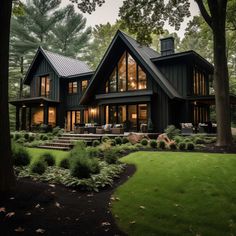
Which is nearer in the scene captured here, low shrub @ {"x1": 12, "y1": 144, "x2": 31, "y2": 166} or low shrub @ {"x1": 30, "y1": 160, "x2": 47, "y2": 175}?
low shrub @ {"x1": 30, "y1": 160, "x2": 47, "y2": 175}

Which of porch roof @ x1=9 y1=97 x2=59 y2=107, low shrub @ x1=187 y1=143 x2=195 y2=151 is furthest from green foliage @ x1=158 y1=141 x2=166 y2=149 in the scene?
porch roof @ x1=9 y1=97 x2=59 y2=107

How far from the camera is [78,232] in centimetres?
368

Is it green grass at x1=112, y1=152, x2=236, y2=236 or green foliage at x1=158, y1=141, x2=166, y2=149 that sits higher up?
green foliage at x1=158, y1=141, x2=166, y2=149

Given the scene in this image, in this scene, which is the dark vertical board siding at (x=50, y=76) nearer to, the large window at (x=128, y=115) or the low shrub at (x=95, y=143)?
the large window at (x=128, y=115)

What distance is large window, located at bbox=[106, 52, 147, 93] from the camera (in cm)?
1764

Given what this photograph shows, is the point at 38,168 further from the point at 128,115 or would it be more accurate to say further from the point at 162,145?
the point at 128,115

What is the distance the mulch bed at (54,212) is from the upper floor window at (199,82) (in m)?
15.6

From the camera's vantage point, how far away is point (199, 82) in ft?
65.1

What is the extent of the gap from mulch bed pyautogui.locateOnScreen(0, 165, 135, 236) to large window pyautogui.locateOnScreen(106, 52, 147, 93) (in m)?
13.2

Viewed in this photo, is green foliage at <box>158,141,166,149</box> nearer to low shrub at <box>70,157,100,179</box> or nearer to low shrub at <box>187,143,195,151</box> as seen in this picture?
low shrub at <box>187,143,195,151</box>

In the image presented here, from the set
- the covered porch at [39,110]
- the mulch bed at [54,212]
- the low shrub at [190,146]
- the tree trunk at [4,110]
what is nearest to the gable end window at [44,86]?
the covered porch at [39,110]

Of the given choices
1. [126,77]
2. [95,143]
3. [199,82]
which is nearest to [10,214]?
[95,143]

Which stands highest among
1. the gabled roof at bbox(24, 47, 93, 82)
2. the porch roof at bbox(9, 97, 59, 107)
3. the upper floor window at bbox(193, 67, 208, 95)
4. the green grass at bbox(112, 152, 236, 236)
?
the gabled roof at bbox(24, 47, 93, 82)

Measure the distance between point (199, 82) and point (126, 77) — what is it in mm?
6524
